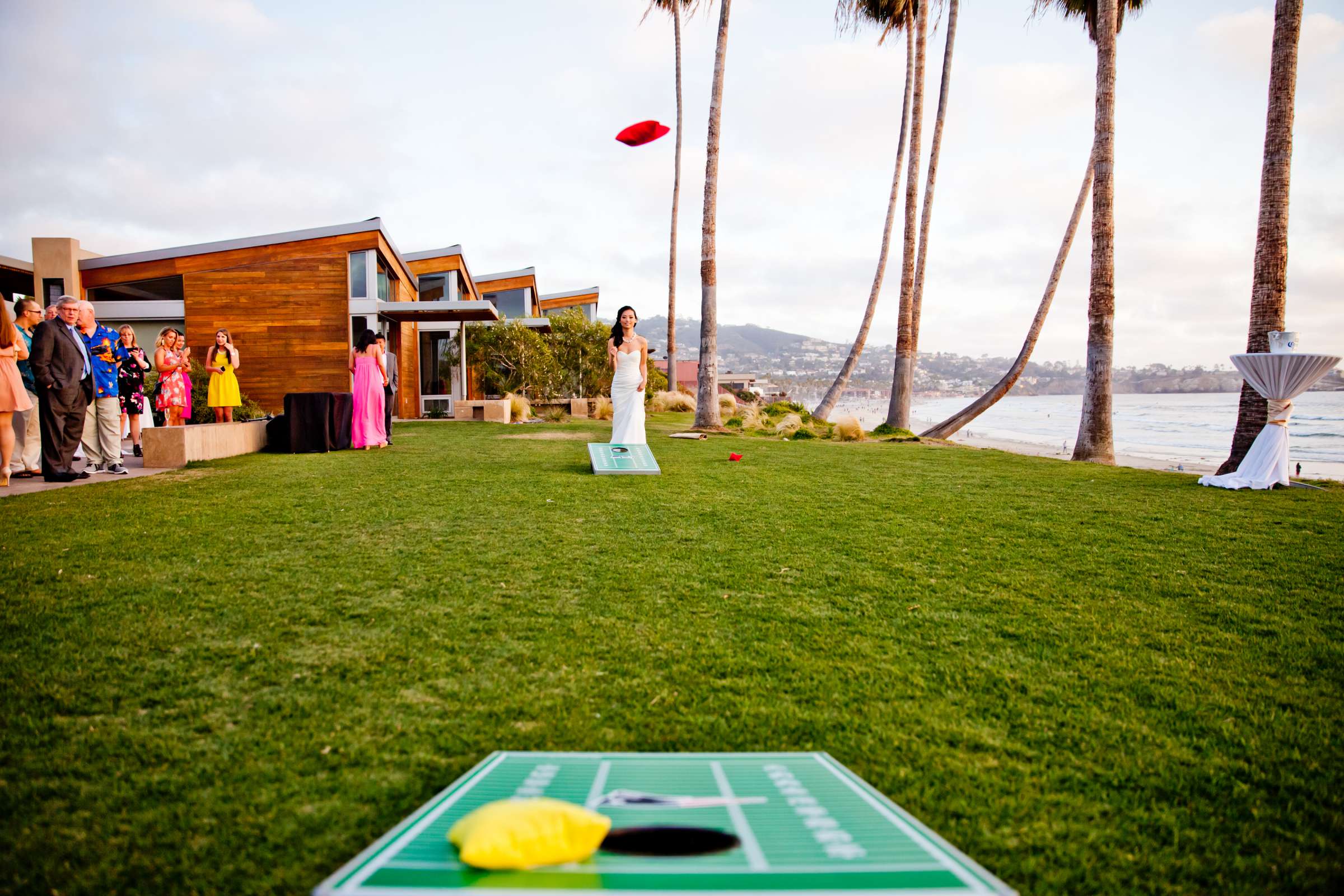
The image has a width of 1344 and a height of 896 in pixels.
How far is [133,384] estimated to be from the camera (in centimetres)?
979

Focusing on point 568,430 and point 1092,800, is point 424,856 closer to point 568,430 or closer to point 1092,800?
point 1092,800

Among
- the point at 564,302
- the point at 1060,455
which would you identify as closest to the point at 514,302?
the point at 564,302

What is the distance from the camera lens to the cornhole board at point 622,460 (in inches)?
330

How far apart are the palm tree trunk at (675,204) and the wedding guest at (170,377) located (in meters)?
17.4

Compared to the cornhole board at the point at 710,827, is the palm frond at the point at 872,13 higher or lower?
higher

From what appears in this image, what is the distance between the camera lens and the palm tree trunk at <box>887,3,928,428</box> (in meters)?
16.3

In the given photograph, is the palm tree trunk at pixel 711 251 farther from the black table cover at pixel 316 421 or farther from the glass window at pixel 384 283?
the glass window at pixel 384 283

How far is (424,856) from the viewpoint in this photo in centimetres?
142

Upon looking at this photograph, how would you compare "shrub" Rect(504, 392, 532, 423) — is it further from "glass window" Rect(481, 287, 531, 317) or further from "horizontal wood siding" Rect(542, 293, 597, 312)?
"horizontal wood siding" Rect(542, 293, 597, 312)

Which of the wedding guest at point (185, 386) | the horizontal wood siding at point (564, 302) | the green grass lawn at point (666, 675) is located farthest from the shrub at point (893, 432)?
the horizontal wood siding at point (564, 302)

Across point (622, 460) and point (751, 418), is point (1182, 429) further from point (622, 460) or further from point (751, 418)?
point (622, 460)

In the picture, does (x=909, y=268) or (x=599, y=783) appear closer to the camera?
(x=599, y=783)

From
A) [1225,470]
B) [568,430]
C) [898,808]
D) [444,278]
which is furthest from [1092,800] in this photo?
[444,278]

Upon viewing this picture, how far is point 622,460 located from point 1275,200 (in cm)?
917
